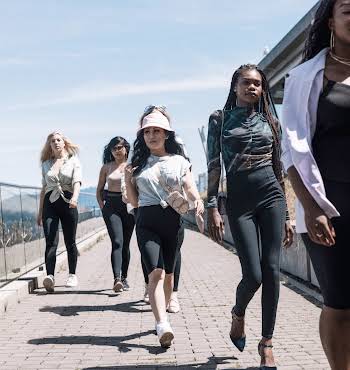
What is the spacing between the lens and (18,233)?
9.65m

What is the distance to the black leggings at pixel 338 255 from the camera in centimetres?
275

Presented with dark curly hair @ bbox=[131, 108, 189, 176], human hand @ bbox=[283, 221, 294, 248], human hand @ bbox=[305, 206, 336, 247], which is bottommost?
human hand @ bbox=[283, 221, 294, 248]

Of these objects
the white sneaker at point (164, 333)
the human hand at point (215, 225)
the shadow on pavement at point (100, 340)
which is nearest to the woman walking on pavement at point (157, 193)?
the white sneaker at point (164, 333)

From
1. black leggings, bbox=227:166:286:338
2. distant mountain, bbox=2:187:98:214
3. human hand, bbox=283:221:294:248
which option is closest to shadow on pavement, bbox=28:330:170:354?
black leggings, bbox=227:166:286:338

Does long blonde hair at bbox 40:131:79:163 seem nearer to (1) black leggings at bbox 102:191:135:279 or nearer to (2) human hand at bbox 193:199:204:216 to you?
(1) black leggings at bbox 102:191:135:279

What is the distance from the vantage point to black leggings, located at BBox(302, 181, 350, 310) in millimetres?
2752

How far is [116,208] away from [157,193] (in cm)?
291

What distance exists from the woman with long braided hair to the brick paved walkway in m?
0.47

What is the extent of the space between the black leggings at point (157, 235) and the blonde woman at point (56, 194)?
3.20 metres

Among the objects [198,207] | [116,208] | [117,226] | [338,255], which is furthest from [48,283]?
[338,255]

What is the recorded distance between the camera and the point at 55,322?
6.45m

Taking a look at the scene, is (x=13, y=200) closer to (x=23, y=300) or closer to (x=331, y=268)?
(x=23, y=300)

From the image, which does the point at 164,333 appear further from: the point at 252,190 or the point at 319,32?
the point at 319,32

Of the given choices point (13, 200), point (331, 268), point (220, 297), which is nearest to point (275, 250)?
point (331, 268)
